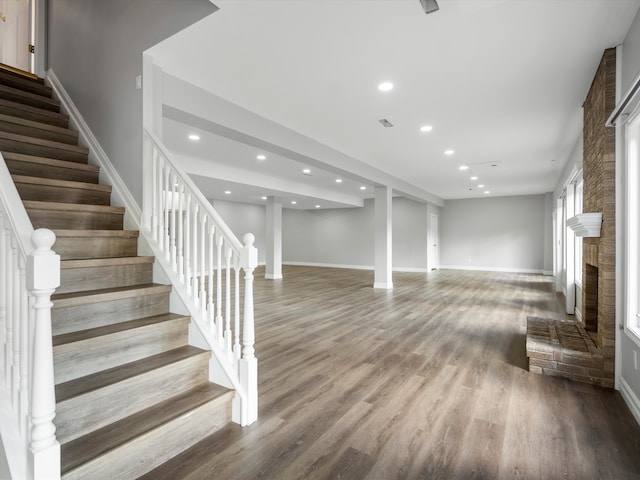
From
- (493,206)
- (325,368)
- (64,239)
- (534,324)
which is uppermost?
(493,206)

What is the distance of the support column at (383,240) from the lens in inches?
308

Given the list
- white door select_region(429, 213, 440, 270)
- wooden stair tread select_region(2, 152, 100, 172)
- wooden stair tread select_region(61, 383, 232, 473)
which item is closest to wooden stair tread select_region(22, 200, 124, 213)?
wooden stair tread select_region(2, 152, 100, 172)

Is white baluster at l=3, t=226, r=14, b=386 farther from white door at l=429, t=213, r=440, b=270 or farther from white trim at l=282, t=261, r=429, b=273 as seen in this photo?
white door at l=429, t=213, r=440, b=270

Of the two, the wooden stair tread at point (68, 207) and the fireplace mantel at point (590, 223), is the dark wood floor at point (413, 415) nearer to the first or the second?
the fireplace mantel at point (590, 223)

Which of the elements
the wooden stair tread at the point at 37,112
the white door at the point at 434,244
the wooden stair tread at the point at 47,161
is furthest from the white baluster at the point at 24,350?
the white door at the point at 434,244

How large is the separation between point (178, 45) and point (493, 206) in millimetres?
11814

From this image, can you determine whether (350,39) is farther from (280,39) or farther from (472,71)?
(472,71)

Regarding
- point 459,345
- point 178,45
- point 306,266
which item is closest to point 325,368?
point 459,345

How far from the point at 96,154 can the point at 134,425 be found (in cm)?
255

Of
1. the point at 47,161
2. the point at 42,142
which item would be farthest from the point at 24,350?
the point at 42,142

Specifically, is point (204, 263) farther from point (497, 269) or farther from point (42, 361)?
point (497, 269)

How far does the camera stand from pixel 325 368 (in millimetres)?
3070

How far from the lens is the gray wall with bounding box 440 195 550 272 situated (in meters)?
11.4

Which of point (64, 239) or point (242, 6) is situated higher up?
point (242, 6)
